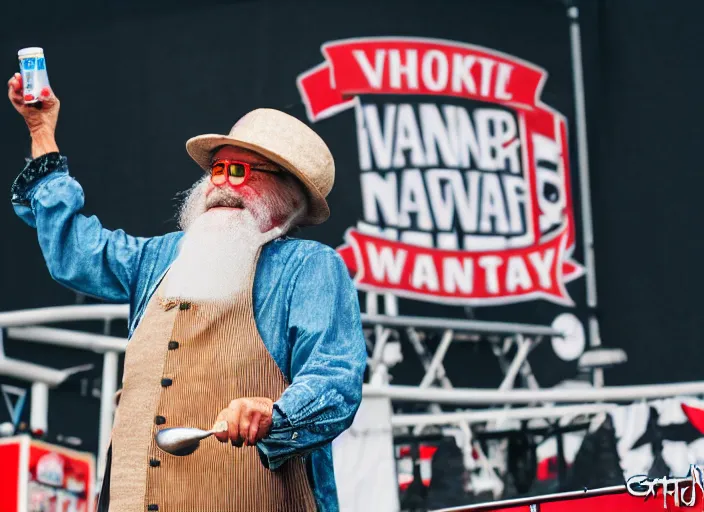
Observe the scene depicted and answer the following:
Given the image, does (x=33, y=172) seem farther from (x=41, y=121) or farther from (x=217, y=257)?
(x=217, y=257)

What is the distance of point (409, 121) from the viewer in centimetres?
428

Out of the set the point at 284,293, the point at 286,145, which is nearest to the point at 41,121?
the point at 286,145

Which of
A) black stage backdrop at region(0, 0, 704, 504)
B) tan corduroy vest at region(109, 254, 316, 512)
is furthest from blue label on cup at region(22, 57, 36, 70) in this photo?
black stage backdrop at region(0, 0, 704, 504)

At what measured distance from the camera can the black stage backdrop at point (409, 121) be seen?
153 inches

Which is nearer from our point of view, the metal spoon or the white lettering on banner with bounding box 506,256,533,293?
the metal spoon

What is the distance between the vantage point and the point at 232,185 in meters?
2.42

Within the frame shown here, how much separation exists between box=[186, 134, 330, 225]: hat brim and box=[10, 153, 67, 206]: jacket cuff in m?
0.27

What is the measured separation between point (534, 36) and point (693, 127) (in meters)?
0.67

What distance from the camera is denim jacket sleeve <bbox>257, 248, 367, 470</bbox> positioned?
205 cm

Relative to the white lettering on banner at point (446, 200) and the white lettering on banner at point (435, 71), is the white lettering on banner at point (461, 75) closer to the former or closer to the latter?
the white lettering on banner at point (435, 71)

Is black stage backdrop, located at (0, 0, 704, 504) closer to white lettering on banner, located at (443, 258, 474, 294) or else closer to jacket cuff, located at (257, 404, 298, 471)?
white lettering on banner, located at (443, 258, 474, 294)

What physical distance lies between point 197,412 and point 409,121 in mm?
2251

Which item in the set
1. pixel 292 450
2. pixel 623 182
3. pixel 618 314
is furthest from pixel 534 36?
pixel 292 450

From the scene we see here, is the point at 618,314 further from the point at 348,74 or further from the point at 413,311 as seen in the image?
the point at 348,74
